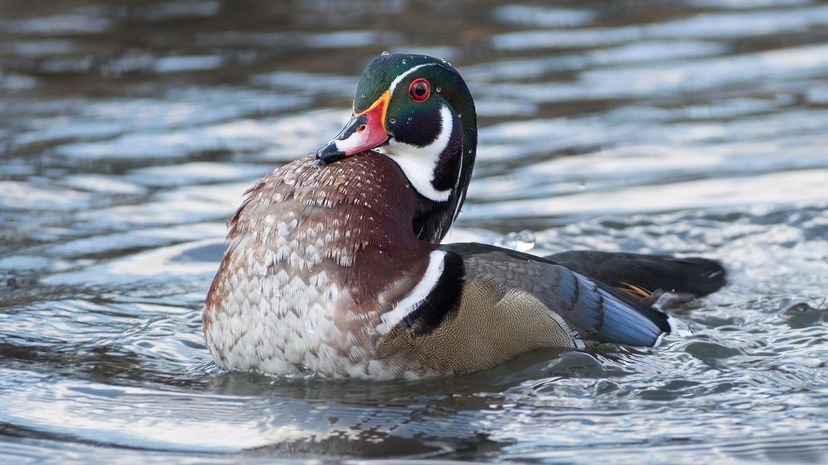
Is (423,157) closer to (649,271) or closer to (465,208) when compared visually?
(649,271)

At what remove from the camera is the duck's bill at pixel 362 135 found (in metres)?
6.00

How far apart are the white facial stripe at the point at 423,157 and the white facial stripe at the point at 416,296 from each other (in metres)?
0.45

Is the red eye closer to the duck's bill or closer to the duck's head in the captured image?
the duck's head

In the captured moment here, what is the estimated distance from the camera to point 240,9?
1580 cm

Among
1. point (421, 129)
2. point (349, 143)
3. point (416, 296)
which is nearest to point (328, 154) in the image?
point (349, 143)

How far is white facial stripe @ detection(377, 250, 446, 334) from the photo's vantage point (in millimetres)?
5684

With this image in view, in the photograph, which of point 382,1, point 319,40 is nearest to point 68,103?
point 319,40

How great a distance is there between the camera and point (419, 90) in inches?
242

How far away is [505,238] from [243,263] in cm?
309

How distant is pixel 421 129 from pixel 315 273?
0.88 m

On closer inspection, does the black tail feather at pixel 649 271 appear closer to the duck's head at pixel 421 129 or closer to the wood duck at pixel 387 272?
the wood duck at pixel 387 272

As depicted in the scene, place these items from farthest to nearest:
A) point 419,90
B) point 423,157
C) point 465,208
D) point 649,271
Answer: point 465,208
point 649,271
point 423,157
point 419,90

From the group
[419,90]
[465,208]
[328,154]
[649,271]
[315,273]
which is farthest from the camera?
[465,208]

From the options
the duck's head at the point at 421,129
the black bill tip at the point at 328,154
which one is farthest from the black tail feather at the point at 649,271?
the black bill tip at the point at 328,154
